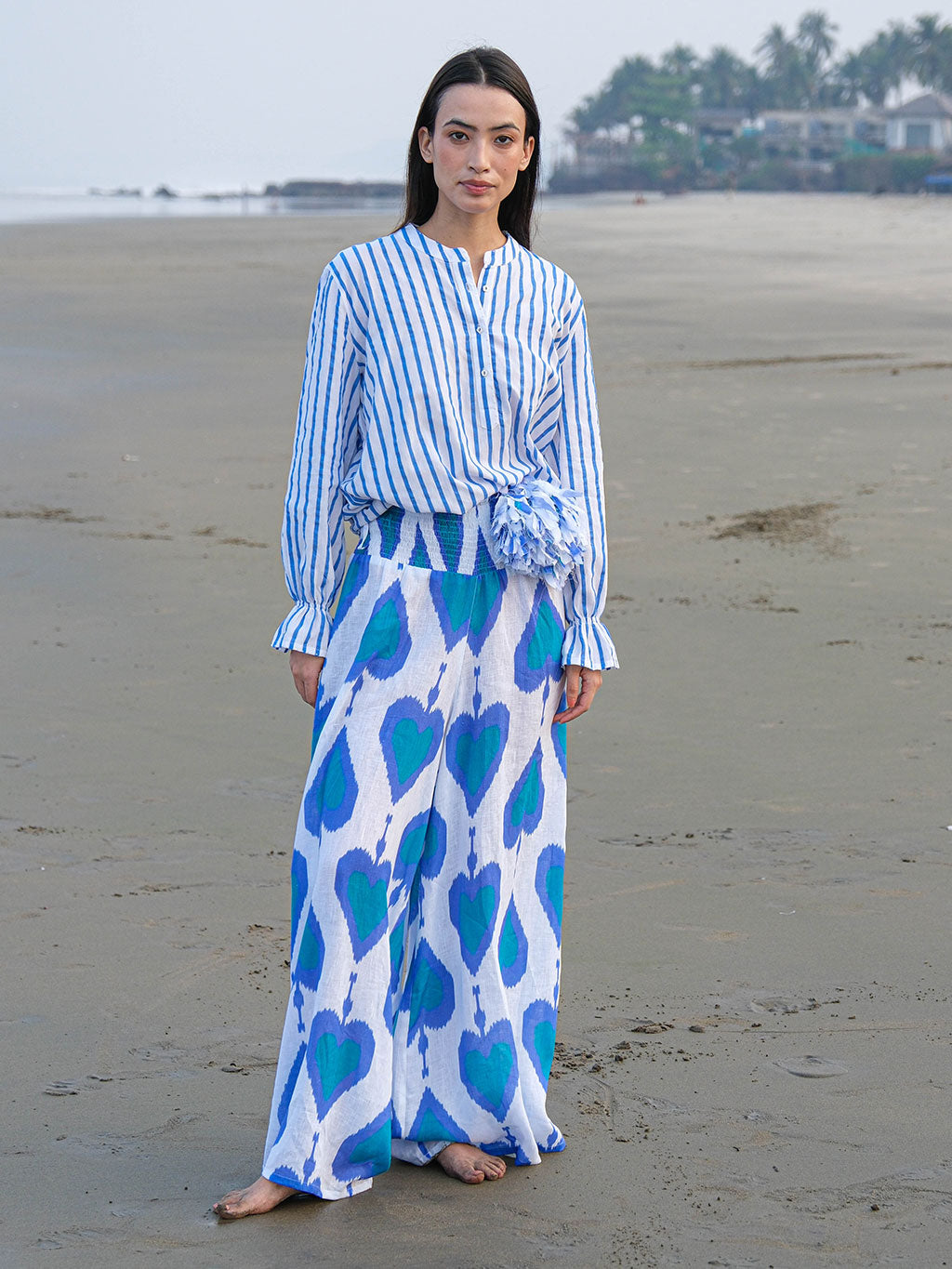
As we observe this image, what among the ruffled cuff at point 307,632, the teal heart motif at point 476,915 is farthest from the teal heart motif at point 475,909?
the ruffled cuff at point 307,632

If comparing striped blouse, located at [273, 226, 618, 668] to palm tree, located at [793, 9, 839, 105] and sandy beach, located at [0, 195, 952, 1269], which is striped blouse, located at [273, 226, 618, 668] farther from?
palm tree, located at [793, 9, 839, 105]

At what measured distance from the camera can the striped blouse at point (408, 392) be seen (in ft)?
7.93

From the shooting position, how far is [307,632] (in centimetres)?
245

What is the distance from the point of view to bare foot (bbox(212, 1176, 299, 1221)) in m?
2.45

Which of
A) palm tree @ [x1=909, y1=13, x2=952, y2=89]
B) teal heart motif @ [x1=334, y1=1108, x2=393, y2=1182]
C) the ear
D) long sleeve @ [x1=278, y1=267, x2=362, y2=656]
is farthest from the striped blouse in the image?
palm tree @ [x1=909, y1=13, x2=952, y2=89]

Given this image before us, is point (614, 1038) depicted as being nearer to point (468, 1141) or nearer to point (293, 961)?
point (468, 1141)

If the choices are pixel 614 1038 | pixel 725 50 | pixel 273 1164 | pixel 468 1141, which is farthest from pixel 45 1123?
pixel 725 50

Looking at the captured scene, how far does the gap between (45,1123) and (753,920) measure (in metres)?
1.62

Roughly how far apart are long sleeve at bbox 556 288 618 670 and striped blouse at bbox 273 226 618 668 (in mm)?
17

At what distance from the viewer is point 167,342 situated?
14164 millimetres

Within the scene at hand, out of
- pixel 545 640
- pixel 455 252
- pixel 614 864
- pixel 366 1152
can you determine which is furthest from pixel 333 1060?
pixel 614 864

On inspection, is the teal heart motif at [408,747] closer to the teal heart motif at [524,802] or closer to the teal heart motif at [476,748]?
the teal heart motif at [476,748]

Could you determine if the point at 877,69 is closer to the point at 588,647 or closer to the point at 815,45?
the point at 815,45

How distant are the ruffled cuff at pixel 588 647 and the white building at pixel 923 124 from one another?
323 feet
